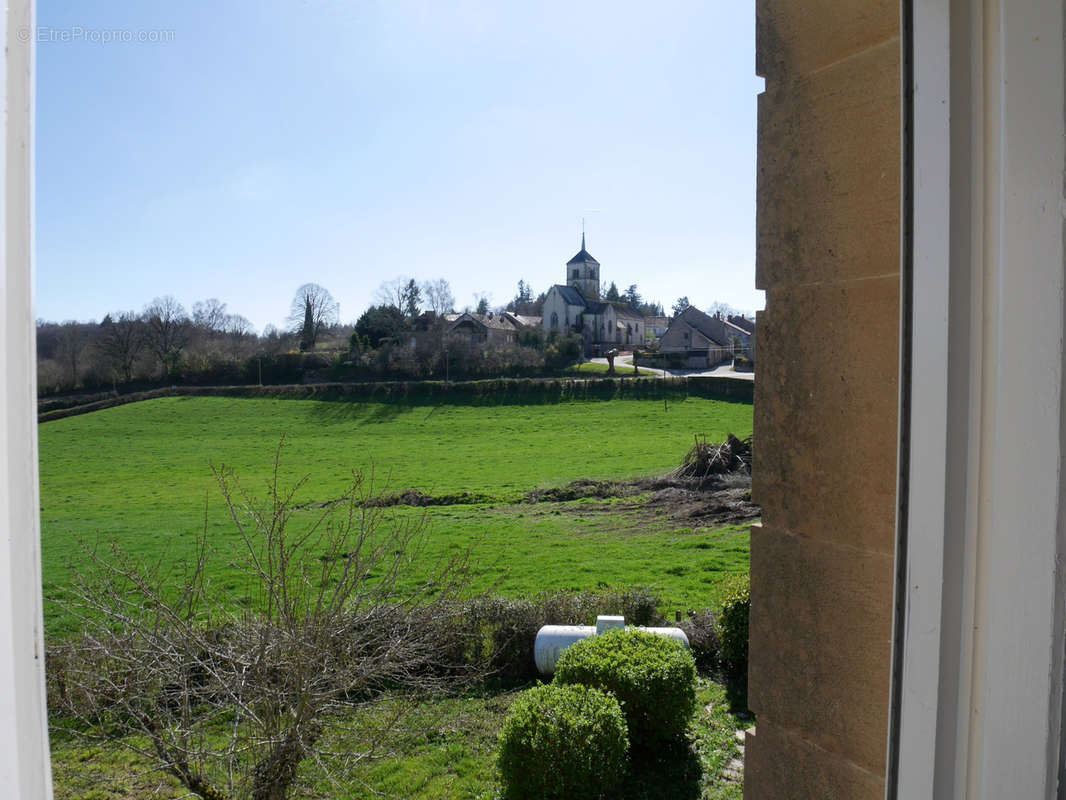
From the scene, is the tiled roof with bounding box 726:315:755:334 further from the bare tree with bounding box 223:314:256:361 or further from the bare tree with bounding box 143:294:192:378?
the bare tree with bounding box 143:294:192:378

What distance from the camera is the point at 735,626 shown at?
699cm

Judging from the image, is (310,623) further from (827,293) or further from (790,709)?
(827,293)

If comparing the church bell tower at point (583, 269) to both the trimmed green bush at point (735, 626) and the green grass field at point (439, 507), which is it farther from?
the trimmed green bush at point (735, 626)

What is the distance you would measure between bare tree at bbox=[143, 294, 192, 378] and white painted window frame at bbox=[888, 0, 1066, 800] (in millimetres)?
32371

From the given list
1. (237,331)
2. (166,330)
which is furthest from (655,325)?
(166,330)

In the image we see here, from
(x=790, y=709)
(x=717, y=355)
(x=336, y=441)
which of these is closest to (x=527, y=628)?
(x=790, y=709)

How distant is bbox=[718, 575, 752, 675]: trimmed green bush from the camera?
22.5 ft

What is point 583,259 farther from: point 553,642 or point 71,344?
point 553,642

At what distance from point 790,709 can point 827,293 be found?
82 centimetres

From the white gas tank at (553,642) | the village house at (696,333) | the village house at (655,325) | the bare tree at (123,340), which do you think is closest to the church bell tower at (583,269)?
the village house at (655,325)

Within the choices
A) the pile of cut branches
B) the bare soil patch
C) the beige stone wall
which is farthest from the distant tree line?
the beige stone wall

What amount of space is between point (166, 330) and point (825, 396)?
33106 millimetres

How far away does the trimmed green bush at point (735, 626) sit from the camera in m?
6.86

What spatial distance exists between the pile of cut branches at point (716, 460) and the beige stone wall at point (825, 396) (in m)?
17.2
